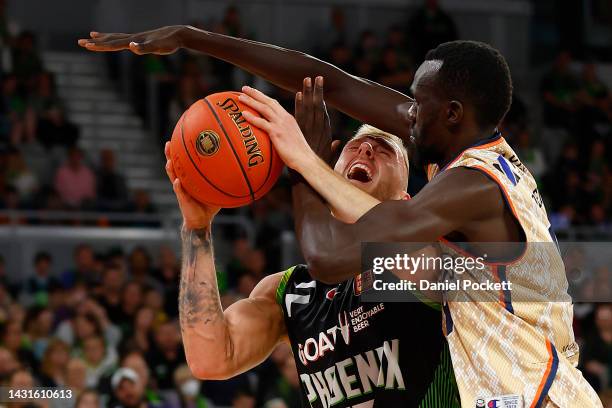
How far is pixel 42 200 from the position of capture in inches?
451

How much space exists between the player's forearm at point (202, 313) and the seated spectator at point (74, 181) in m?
7.73

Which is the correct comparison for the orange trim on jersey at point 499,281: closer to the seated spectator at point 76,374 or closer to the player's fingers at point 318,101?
the player's fingers at point 318,101

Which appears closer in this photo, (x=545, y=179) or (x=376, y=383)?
(x=376, y=383)

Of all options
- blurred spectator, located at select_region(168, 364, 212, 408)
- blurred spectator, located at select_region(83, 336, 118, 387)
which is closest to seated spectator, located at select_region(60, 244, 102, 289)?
blurred spectator, located at select_region(83, 336, 118, 387)

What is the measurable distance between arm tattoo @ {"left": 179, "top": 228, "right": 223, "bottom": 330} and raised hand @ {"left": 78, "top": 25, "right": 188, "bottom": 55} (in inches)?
28.8

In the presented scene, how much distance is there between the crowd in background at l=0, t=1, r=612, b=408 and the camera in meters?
8.43

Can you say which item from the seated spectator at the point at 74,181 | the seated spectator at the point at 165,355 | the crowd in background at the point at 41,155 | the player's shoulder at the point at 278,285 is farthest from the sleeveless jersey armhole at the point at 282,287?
the seated spectator at the point at 74,181

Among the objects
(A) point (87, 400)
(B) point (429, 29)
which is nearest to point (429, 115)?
(A) point (87, 400)

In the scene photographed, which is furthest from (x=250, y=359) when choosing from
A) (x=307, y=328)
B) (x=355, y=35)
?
(x=355, y=35)

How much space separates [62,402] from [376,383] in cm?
378

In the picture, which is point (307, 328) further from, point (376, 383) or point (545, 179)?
point (545, 179)

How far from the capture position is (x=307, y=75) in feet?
13.4

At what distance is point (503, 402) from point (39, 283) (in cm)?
751

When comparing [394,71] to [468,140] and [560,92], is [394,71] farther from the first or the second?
[468,140]
